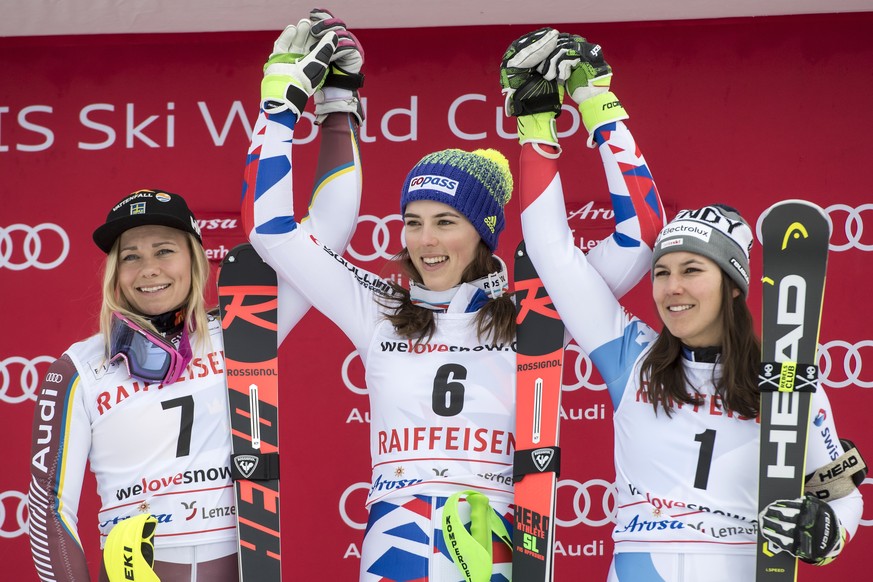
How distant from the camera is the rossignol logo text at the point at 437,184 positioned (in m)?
3.06

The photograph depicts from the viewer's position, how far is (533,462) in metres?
2.88

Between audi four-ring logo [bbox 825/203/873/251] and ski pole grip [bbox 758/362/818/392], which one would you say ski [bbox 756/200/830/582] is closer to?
ski pole grip [bbox 758/362/818/392]

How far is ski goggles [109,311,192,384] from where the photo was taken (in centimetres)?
289

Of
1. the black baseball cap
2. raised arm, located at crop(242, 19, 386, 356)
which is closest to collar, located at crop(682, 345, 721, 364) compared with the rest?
raised arm, located at crop(242, 19, 386, 356)

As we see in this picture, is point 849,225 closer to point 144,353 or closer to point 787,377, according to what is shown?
point 787,377

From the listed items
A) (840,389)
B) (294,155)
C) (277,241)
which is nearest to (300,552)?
(294,155)

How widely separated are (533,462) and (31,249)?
9.04 ft

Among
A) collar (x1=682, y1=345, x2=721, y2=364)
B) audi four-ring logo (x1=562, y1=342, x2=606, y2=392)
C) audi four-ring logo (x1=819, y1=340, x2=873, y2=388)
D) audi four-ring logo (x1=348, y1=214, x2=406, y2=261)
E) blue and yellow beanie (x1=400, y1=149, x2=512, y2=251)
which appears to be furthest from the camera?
audi four-ring logo (x1=348, y1=214, x2=406, y2=261)

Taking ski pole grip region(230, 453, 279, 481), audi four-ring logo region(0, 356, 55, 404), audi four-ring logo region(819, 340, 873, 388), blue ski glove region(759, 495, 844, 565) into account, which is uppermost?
audi four-ring logo region(819, 340, 873, 388)

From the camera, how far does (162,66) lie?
468 cm

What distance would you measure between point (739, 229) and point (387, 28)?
7.32ft

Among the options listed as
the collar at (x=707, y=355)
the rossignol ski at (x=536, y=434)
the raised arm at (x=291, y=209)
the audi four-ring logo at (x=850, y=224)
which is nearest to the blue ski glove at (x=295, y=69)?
the raised arm at (x=291, y=209)

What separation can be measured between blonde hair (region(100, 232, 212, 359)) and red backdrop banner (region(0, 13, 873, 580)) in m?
1.52

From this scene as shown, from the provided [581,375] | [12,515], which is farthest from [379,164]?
[12,515]
